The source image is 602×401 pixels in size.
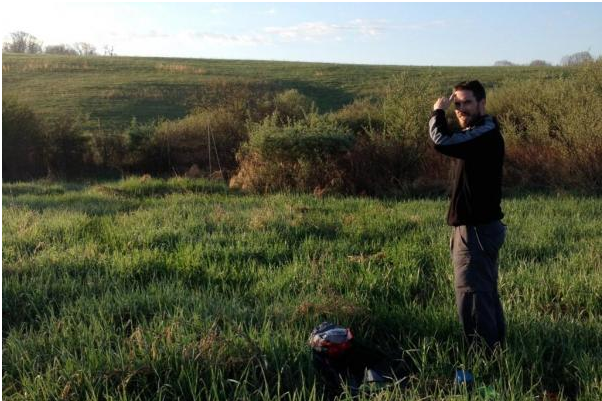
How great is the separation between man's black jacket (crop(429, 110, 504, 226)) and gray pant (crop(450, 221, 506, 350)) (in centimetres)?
11

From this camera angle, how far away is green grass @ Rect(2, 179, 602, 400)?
3.93 m

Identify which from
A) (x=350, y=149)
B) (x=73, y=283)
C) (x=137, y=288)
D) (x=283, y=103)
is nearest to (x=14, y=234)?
(x=73, y=283)

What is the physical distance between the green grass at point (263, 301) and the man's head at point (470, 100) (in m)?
1.77

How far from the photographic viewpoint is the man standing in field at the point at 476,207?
4352 mm

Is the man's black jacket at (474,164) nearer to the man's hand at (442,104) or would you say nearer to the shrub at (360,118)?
the man's hand at (442,104)

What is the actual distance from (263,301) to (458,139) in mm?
2415

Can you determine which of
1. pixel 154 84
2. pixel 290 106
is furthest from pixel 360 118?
pixel 154 84

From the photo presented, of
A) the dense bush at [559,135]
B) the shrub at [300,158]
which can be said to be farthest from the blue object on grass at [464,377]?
the dense bush at [559,135]

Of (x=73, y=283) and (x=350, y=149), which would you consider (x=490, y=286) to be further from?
(x=350, y=149)

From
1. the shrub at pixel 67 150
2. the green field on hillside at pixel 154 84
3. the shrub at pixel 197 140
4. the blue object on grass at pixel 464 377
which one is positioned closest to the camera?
the blue object on grass at pixel 464 377

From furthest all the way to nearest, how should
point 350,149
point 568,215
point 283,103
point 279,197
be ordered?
Result: 1. point 283,103
2. point 350,149
3. point 279,197
4. point 568,215

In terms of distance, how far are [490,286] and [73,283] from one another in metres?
4.18

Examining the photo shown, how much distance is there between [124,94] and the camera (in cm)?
3628

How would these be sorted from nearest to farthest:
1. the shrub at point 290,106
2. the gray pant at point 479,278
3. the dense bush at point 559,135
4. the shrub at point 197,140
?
the gray pant at point 479,278 < the dense bush at point 559,135 < the shrub at point 197,140 < the shrub at point 290,106
